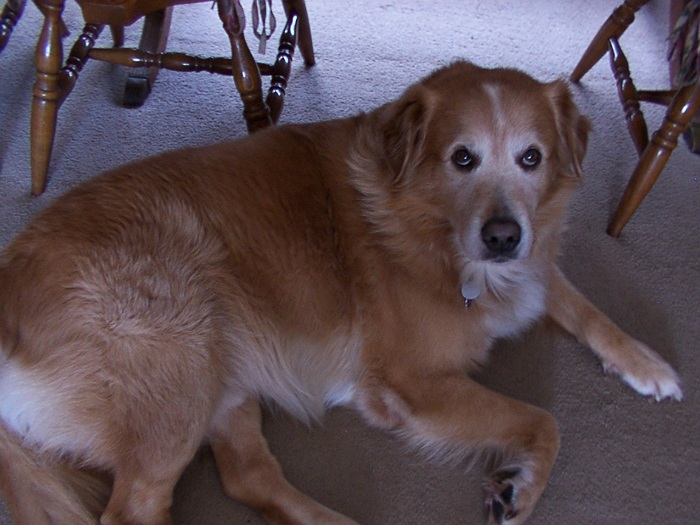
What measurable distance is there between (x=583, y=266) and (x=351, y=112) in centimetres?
117

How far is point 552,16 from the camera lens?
11.4 ft

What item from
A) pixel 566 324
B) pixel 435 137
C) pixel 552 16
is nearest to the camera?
pixel 435 137

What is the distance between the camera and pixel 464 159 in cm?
164

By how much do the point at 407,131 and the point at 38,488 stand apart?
1.17 m

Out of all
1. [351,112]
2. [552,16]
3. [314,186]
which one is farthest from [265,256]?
[552,16]

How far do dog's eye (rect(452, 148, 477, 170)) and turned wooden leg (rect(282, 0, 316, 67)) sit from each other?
1.46m

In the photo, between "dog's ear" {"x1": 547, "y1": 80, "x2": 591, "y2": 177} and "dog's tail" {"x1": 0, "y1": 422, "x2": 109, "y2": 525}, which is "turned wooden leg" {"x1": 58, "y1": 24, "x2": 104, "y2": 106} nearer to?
"dog's tail" {"x1": 0, "y1": 422, "x2": 109, "y2": 525}

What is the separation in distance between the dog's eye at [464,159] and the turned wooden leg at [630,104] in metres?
1.14

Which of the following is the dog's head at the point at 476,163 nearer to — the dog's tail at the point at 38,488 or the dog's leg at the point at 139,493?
the dog's leg at the point at 139,493

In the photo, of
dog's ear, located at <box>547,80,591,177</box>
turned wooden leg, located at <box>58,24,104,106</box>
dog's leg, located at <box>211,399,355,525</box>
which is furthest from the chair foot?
dog's ear, located at <box>547,80,591,177</box>

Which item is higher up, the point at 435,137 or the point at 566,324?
the point at 435,137

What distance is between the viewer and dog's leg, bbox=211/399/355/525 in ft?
5.26

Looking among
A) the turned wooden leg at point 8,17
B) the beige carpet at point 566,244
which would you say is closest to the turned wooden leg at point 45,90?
the beige carpet at point 566,244

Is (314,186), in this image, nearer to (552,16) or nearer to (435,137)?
(435,137)
